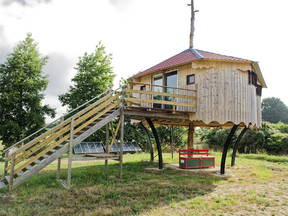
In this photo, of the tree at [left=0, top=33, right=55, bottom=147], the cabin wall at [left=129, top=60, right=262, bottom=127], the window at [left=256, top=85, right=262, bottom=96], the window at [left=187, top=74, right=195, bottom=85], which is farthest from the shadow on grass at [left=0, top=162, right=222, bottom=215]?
the tree at [left=0, top=33, right=55, bottom=147]

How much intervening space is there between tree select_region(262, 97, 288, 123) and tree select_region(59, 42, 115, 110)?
49878 mm

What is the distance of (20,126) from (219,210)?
2059cm

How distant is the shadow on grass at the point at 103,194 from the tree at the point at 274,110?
191 ft

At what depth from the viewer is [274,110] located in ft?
201

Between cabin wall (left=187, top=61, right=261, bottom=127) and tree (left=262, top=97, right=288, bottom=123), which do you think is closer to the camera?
cabin wall (left=187, top=61, right=261, bottom=127)

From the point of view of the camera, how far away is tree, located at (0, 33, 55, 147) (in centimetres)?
2138

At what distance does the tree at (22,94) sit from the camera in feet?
70.1

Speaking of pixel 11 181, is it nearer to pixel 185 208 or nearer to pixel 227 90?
pixel 185 208

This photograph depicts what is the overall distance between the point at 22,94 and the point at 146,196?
63.1ft

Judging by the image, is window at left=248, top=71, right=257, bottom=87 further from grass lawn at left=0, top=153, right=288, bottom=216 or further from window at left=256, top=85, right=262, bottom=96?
grass lawn at left=0, top=153, right=288, bottom=216

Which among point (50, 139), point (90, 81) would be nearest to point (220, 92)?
point (50, 139)

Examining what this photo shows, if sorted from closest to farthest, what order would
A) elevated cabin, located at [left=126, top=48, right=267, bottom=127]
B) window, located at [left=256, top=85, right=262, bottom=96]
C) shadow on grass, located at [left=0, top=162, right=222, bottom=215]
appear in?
shadow on grass, located at [left=0, top=162, right=222, bottom=215] < elevated cabin, located at [left=126, top=48, right=267, bottom=127] < window, located at [left=256, top=85, right=262, bottom=96]

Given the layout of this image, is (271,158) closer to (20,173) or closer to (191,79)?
(191,79)

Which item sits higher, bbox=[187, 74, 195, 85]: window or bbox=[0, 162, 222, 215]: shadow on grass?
bbox=[187, 74, 195, 85]: window
